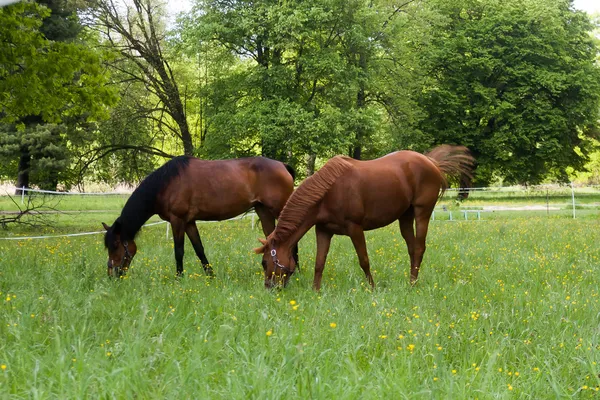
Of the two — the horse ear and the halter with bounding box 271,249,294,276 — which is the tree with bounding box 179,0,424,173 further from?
the halter with bounding box 271,249,294,276

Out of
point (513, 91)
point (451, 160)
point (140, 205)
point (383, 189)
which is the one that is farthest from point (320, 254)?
point (513, 91)

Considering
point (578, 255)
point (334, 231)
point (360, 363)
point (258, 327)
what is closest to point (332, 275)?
point (334, 231)

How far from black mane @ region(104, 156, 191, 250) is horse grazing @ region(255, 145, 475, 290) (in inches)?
85.8

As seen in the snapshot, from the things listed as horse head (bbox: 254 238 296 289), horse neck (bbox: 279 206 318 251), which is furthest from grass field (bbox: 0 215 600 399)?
horse neck (bbox: 279 206 318 251)

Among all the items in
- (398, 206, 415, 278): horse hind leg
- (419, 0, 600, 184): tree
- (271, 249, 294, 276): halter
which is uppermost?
(419, 0, 600, 184): tree

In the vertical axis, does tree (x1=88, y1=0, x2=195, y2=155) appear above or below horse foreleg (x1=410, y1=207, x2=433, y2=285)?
above

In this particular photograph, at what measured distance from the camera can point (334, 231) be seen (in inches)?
276

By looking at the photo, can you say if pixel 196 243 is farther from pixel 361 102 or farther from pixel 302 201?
pixel 361 102

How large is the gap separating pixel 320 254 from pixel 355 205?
2.44ft

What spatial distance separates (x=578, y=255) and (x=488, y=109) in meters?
24.9

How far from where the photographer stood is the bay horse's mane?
659 centimetres

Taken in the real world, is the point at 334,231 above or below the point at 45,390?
above

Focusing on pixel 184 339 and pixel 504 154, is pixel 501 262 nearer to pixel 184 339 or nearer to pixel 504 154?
pixel 184 339

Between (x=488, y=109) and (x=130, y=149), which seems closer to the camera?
(x=130, y=149)
